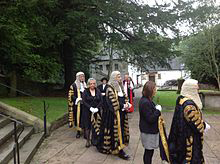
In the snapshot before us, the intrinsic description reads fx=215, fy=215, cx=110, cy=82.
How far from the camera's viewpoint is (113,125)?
4875mm

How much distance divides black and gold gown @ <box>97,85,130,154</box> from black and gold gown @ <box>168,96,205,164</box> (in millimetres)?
1548

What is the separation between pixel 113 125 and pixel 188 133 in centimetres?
193

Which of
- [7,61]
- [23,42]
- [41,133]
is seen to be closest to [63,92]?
[7,61]

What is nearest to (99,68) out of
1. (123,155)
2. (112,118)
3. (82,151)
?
(82,151)

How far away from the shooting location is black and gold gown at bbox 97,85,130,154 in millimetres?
4805

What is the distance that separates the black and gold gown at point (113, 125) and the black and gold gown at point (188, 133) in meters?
1.55

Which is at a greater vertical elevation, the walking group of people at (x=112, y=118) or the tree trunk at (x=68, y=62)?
the tree trunk at (x=68, y=62)

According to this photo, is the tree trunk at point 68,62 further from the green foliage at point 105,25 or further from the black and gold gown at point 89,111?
the black and gold gown at point 89,111

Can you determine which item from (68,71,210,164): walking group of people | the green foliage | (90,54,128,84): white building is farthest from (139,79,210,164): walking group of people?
(90,54,128,84): white building

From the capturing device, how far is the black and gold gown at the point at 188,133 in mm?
3227

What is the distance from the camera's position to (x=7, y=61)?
44.9ft

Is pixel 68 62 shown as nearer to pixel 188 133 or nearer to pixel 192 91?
pixel 192 91

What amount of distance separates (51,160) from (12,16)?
7794 millimetres

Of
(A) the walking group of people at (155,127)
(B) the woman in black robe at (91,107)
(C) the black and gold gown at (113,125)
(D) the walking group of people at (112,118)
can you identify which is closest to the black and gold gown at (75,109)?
(B) the woman in black robe at (91,107)
